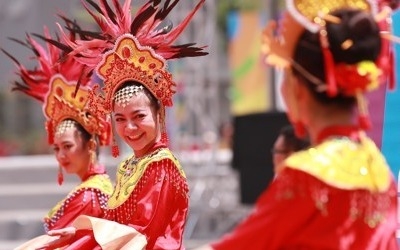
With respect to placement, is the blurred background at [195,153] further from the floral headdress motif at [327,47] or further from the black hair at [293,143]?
the floral headdress motif at [327,47]

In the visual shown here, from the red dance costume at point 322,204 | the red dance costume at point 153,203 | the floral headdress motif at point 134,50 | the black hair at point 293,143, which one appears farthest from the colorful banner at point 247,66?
the red dance costume at point 322,204

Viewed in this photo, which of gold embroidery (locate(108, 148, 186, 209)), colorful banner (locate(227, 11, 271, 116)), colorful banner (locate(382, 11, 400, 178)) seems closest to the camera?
gold embroidery (locate(108, 148, 186, 209))

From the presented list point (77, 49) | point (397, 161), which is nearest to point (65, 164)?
point (77, 49)

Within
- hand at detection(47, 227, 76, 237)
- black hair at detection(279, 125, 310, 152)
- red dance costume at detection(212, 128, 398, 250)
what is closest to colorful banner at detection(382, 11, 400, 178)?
black hair at detection(279, 125, 310, 152)

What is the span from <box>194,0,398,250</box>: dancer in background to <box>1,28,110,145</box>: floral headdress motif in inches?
71.3

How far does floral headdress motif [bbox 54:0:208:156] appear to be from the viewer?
3881mm

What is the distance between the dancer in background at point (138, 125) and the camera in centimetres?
361

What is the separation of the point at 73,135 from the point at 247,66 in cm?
797

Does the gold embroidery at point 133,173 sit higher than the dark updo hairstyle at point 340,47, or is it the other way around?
the dark updo hairstyle at point 340,47

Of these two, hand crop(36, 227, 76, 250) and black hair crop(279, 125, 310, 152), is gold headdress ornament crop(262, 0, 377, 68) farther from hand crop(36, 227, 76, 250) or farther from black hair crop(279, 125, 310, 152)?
black hair crop(279, 125, 310, 152)

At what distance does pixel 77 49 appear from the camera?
4.03 meters

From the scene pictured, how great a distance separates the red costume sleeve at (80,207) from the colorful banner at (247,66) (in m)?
7.42

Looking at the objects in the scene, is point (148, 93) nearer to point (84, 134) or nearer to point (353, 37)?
point (84, 134)

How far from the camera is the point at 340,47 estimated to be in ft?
8.80
